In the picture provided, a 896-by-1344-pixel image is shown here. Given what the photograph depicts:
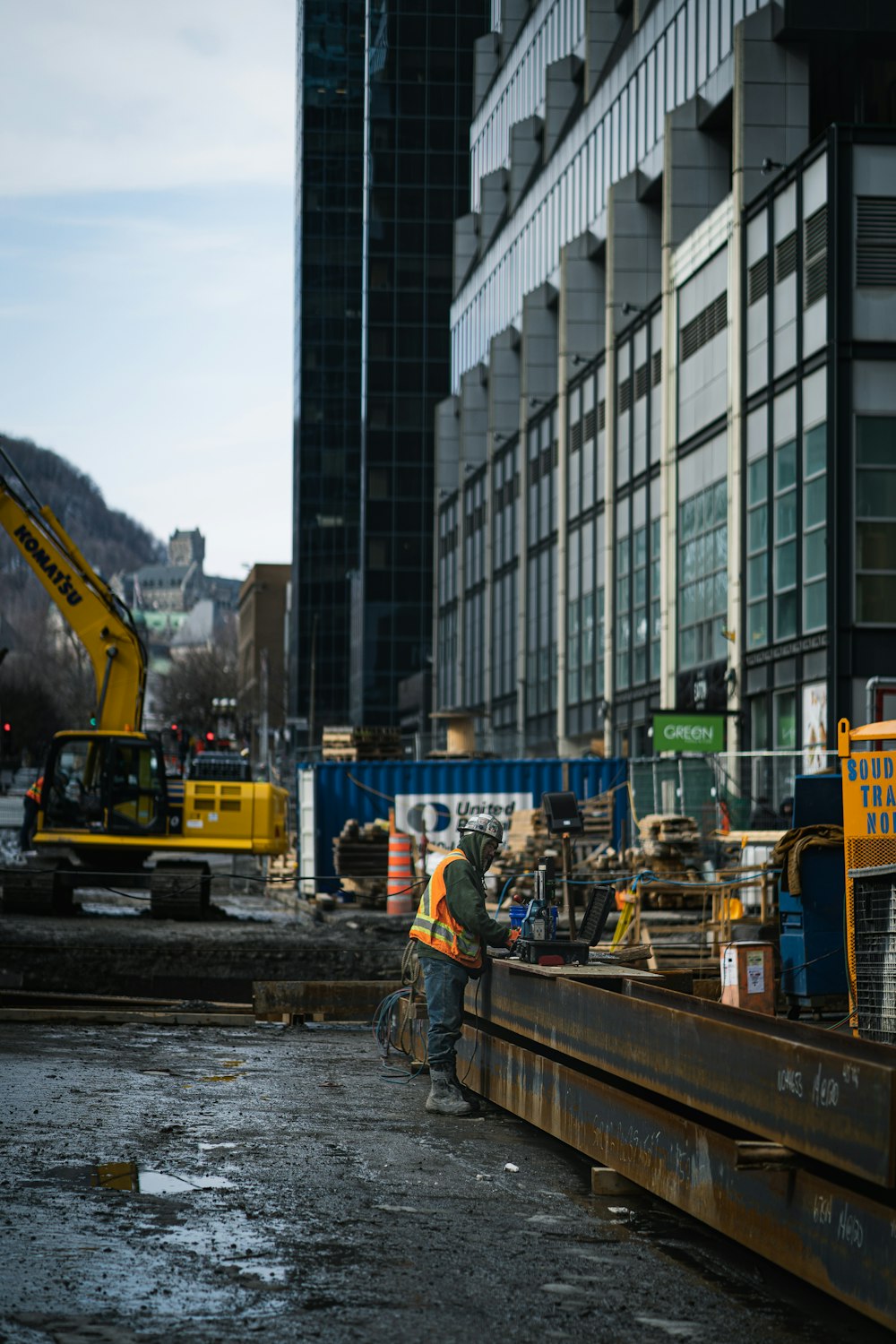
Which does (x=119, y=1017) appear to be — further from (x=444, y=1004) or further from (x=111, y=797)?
(x=111, y=797)

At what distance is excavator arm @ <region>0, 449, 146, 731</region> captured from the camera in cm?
2798

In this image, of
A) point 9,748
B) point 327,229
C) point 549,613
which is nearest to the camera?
point 9,748

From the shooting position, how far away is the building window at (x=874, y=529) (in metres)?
32.3

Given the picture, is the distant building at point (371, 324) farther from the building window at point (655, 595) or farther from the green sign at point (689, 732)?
the green sign at point (689, 732)

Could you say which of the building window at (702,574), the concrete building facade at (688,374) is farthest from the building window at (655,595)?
the building window at (702,574)

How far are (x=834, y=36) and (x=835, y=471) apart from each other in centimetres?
1126

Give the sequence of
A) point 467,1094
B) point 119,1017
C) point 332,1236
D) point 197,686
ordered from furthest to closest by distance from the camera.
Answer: point 197,686 < point 119,1017 < point 467,1094 < point 332,1236

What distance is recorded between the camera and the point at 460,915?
36.4 feet

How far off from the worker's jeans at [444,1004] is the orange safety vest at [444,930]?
0.08 metres

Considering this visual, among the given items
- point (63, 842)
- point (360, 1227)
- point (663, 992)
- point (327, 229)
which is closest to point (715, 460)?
point (63, 842)

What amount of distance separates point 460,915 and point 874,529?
75.6ft

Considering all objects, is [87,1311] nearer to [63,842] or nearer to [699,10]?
[63,842]

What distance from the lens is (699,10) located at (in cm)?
4253

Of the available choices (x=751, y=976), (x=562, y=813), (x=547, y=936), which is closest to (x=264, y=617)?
(x=562, y=813)
